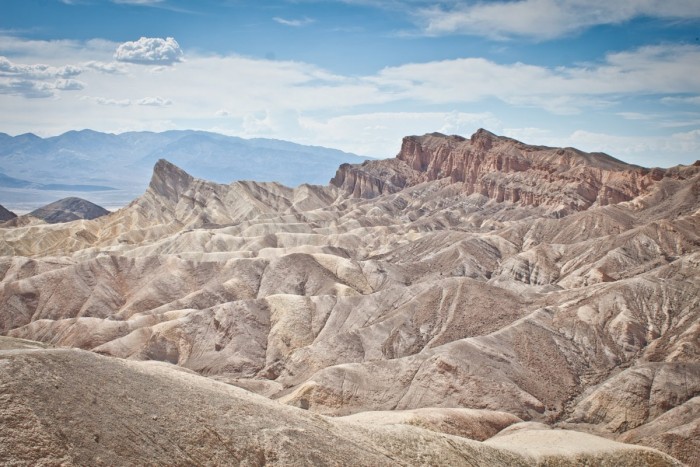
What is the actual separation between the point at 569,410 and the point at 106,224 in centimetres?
15012

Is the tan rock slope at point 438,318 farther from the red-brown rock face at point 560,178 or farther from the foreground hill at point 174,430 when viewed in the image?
the red-brown rock face at point 560,178

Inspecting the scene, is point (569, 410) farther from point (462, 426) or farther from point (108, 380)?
point (108, 380)

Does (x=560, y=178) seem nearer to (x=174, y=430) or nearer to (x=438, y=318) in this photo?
(x=438, y=318)

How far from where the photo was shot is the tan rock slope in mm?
59938

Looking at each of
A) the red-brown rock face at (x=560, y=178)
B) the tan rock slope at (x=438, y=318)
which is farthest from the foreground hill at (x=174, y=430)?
the red-brown rock face at (x=560, y=178)

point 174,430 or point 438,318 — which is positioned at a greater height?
point 174,430

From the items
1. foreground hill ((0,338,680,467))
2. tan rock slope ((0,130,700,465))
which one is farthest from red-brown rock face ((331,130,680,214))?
foreground hill ((0,338,680,467))

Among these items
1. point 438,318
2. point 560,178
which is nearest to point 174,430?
point 438,318

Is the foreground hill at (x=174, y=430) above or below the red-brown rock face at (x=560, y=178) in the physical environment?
below

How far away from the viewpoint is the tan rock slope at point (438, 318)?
59.9 m

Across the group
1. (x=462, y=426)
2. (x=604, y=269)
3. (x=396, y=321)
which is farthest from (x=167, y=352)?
(x=604, y=269)

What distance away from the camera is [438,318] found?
79188 mm

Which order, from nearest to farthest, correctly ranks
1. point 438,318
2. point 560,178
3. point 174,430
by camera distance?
point 174,430 → point 438,318 → point 560,178

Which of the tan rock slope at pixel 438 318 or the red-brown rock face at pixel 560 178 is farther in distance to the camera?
the red-brown rock face at pixel 560 178
